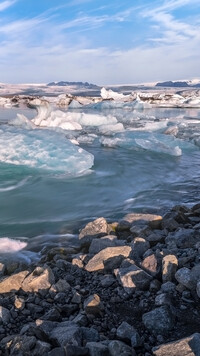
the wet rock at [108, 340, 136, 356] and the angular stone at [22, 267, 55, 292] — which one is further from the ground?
the wet rock at [108, 340, 136, 356]

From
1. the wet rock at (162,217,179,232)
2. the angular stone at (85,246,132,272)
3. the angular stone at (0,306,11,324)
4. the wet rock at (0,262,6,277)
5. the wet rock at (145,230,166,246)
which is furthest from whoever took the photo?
the wet rock at (162,217,179,232)

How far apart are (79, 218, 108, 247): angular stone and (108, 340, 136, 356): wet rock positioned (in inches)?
66.2

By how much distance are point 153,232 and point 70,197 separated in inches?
70.7

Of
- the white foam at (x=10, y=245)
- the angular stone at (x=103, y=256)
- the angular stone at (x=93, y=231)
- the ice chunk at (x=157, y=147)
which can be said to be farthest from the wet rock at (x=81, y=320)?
the ice chunk at (x=157, y=147)

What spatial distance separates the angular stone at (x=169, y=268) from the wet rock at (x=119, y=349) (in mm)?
690

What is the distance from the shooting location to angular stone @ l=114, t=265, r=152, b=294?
6.77ft

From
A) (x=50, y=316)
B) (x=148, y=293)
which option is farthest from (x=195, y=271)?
(x=50, y=316)

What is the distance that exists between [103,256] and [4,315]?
34.2 inches

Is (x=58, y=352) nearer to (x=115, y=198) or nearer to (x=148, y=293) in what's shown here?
(x=148, y=293)

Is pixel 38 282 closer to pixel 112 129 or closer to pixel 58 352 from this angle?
pixel 58 352

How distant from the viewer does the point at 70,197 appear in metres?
4.73

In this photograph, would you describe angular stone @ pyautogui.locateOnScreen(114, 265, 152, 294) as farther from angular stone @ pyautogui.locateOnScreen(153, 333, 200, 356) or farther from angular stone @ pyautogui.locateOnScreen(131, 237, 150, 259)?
angular stone @ pyautogui.locateOnScreen(153, 333, 200, 356)

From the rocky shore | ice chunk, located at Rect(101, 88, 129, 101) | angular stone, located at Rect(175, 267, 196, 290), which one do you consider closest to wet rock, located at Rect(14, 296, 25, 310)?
the rocky shore

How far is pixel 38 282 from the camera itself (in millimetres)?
2176
